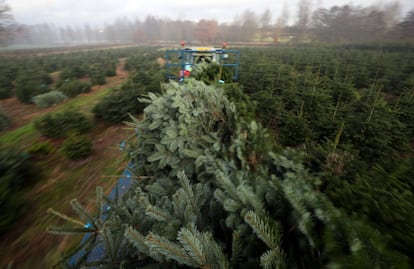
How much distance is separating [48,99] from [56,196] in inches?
300

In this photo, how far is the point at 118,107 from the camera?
21.0 ft

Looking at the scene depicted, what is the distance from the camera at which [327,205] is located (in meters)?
0.92

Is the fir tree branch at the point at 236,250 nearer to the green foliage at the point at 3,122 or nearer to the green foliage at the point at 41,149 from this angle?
the green foliage at the point at 41,149

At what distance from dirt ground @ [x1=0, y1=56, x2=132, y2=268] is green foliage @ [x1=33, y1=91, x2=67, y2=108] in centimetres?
512

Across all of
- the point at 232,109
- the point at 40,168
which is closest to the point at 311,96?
the point at 232,109

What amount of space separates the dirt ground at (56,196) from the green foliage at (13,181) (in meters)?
0.19

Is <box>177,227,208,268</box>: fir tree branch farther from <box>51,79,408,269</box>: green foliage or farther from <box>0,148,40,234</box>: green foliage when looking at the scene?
<box>0,148,40,234</box>: green foliage

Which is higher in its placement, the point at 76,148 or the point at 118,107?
the point at 118,107

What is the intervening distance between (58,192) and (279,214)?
442 cm

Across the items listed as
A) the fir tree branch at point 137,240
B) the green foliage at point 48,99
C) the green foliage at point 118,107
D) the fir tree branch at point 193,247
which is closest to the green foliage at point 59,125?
the green foliage at point 118,107

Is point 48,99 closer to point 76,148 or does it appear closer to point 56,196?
point 76,148

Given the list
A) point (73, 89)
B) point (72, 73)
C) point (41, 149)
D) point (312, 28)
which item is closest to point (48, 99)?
point (73, 89)

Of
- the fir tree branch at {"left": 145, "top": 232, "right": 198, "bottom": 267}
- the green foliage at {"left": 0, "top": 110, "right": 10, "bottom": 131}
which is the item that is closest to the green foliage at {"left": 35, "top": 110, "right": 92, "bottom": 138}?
the green foliage at {"left": 0, "top": 110, "right": 10, "bottom": 131}

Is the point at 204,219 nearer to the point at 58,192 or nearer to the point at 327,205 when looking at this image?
the point at 327,205
